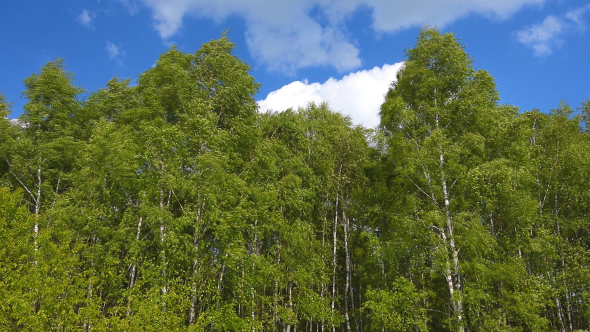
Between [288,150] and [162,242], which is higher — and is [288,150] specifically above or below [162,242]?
above

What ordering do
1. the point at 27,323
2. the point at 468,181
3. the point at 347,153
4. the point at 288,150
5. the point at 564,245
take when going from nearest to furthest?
the point at 27,323
the point at 468,181
the point at 564,245
the point at 288,150
the point at 347,153

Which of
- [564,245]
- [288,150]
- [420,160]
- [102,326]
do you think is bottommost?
[102,326]

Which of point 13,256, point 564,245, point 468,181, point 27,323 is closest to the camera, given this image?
point 27,323

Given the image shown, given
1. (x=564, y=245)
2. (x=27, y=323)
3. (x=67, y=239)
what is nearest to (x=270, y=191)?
(x=67, y=239)

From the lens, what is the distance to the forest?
14906 mm

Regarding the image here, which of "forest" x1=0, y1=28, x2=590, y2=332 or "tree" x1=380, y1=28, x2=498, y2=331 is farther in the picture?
"tree" x1=380, y1=28, x2=498, y2=331

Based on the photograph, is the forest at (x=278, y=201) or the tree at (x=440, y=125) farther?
the tree at (x=440, y=125)

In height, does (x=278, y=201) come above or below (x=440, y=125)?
below

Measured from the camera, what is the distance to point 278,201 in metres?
18.8

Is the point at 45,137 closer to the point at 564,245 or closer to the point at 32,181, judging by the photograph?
the point at 32,181

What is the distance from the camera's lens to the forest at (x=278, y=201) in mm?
14906

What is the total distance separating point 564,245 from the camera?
58.5 feet

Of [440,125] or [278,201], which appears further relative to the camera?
[440,125]

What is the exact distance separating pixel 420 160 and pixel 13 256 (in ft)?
56.9
